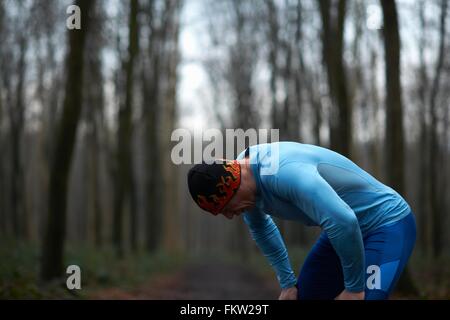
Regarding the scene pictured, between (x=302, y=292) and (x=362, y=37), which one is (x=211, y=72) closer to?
(x=362, y=37)

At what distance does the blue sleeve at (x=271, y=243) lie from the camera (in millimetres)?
3270

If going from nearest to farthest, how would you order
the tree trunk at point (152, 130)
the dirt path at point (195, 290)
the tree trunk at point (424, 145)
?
the dirt path at point (195, 290) < the tree trunk at point (152, 130) < the tree trunk at point (424, 145)

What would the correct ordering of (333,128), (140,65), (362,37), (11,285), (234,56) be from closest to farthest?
(11,285), (333,128), (140,65), (362,37), (234,56)

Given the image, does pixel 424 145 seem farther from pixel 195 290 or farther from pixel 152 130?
pixel 195 290

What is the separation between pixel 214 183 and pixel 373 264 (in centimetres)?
86

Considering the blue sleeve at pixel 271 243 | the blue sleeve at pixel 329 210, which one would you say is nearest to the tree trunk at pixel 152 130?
the blue sleeve at pixel 271 243

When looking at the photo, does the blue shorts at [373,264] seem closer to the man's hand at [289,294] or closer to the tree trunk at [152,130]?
the man's hand at [289,294]

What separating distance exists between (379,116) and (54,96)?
15.9 meters

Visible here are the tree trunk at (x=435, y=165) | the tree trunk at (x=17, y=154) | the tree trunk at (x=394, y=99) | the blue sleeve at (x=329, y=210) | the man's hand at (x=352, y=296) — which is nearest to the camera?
the blue sleeve at (x=329, y=210)

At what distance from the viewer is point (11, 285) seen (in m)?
7.33

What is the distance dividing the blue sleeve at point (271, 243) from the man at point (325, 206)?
60 millimetres

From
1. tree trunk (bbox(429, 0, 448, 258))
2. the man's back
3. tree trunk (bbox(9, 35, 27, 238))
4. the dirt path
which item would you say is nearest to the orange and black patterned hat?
the man's back

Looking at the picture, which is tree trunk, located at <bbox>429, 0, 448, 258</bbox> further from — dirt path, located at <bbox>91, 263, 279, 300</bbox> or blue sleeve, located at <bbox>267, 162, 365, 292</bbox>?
blue sleeve, located at <bbox>267, 162, 365, 292</bbox>
